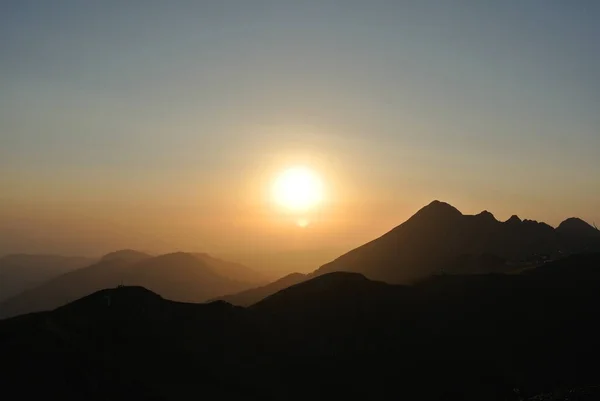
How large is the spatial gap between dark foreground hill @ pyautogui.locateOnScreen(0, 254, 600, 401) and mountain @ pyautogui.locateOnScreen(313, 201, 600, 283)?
1635 inches

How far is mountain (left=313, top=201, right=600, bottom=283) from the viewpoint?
127 m

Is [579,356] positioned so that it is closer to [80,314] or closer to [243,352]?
[243,352]

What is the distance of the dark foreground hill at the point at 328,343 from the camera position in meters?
46.7

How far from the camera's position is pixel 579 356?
64812 millimetres

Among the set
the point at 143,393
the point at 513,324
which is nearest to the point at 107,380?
the point at 143,393

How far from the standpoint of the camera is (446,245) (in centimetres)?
13738

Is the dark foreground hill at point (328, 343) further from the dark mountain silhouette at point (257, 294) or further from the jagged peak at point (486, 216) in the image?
the jagged peak at point (486, 216)

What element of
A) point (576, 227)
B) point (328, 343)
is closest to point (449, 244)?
point (576, 227)

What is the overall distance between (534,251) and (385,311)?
76.1 m

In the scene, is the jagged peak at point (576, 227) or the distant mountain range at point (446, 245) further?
the jagged peak at point (576, 227)

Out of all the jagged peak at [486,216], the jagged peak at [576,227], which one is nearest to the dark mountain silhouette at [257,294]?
the jagged peak at [486,216]

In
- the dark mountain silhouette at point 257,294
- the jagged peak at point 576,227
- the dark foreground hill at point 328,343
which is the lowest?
the dark foreground hill at point 328,343

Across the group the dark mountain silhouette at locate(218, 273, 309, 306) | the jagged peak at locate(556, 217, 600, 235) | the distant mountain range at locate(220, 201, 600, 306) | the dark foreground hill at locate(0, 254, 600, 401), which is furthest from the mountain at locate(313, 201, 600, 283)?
the dark foreground hill at locate(0, 254, 600, 401)

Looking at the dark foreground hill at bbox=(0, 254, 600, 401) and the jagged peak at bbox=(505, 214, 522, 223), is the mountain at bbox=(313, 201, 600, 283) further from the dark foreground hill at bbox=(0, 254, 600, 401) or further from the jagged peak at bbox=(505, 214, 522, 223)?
the dark foreground hill at bbox=(0, 254, 600, 401)
